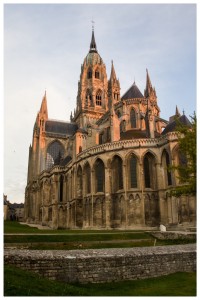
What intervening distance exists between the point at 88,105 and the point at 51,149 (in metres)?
13.8

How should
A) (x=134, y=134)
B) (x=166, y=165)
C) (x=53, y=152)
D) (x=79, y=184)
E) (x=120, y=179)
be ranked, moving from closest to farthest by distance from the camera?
(x=166, y=165)
(x=120, y=179)
(x=79, y=184)
(x=134, y=134)
(x=53, y=152)

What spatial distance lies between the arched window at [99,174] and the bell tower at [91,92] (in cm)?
2783

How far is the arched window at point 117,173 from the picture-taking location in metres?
35.4

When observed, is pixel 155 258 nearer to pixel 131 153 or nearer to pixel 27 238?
pixel 27 238

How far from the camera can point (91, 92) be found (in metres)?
68.6

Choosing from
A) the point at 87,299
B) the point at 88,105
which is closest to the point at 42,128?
the point at 88,105

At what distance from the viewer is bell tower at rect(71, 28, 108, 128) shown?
216 ft

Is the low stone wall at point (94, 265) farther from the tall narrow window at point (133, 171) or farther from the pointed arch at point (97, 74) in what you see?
the pointed arch at point (97, 74)

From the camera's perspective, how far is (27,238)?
19688mm

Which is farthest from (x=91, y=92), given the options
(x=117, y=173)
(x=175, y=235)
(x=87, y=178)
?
(x=175, y=235)

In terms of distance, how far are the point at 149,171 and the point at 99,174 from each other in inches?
265

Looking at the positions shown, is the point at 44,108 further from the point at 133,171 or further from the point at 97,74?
the point at 133,171

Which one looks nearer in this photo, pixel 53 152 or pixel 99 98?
pixel 53 152

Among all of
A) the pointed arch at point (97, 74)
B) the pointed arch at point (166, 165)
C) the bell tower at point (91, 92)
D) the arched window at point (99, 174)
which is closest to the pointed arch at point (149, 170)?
the pointed arch at point (166, 165)
